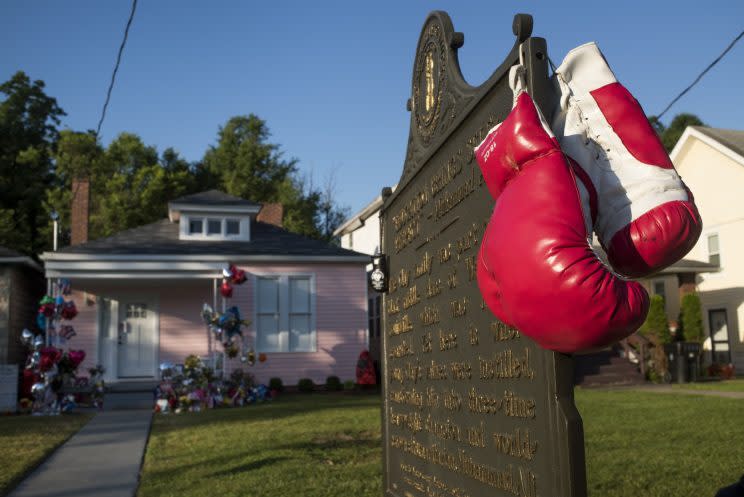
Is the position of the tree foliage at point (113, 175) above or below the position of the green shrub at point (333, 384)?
above

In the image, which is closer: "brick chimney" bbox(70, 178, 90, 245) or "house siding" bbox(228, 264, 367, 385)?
"house siding" bbox(228, 264, 367, 385)

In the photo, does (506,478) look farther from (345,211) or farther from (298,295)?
(345,211)

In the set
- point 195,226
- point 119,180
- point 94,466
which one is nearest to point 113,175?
point 119,180

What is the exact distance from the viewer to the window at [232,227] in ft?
67.6

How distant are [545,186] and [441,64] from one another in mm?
1731

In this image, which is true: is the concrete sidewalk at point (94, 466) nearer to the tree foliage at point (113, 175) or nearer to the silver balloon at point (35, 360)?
the silver balloon at point (35, 360)

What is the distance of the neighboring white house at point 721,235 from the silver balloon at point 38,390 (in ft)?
62.8

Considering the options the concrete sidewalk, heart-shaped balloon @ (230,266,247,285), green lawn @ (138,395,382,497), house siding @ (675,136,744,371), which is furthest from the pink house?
house siding @ (675,136,744,371)

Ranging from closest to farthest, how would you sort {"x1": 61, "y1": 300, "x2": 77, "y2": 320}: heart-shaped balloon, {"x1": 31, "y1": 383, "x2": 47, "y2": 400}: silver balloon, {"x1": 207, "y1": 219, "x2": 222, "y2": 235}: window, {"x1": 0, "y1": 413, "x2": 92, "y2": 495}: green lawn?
1. {"x1": 0, "y1": 413, "x2": 92, "y2": 495}: green lawn
2. {"x1": 31, "y1": 383, "x2": 47, "y2": 400}: silver balloon
3. {"x1": 61, "y1": 300, "x2": 77, "y2": 320}: heart-shaped balloon
4. {"x1": 207, "y1": 219, "x2": 222, "y2": 235}: window

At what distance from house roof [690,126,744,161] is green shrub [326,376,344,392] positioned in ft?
45.6

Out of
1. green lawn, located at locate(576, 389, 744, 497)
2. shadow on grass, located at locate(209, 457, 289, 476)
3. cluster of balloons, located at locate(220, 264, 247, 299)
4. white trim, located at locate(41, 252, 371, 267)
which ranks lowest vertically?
shadow on grass, located at locate(209, 457, 289, 476)

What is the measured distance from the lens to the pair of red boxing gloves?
1.78 meters

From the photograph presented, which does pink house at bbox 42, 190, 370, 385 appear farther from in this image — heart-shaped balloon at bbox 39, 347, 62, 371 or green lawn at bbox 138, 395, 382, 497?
green lawn at bbox 138, 395, 382, 497

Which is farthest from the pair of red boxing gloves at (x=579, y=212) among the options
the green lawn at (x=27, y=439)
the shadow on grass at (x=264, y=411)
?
the shadow on grass at (x=264, y=411)
